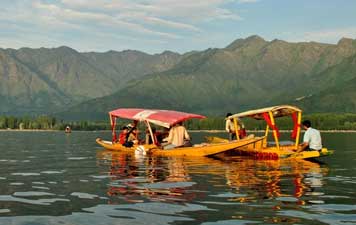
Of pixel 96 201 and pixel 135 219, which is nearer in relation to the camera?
pixel 135 219

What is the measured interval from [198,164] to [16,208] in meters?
18.3

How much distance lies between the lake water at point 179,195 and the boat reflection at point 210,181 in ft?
0.12

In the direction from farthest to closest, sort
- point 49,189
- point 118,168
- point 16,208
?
point 118,168, point 49,189, point 16,208

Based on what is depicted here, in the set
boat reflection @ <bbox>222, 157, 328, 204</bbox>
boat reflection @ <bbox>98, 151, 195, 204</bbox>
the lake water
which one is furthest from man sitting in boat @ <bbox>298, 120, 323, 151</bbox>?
boat reflection @ <bbox>98, 151, 195, 204</bbox>

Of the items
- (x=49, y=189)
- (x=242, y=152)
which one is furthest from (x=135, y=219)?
(x=242, y=152)

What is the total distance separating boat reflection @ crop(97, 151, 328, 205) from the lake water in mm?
36

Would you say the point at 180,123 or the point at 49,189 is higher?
the point at 180,123

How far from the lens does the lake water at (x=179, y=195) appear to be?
14952 millimetres

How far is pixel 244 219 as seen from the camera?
14.7 metres

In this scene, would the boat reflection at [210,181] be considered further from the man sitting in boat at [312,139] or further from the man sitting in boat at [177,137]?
the man sitting in boat at [177,137]

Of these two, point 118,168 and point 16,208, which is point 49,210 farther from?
point 118,168

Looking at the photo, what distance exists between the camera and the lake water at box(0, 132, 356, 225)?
1495 centimetres

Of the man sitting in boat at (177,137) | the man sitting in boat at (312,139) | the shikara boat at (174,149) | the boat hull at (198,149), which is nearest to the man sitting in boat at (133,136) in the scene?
the shikara boat at (174,149)

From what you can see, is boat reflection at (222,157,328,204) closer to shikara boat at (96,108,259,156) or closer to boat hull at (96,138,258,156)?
boat hull at (96,138,258,156)
